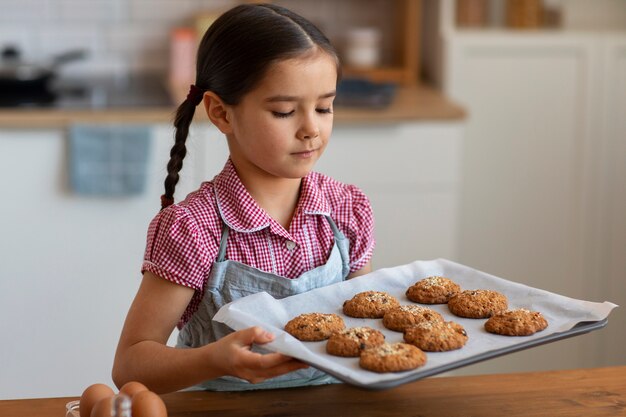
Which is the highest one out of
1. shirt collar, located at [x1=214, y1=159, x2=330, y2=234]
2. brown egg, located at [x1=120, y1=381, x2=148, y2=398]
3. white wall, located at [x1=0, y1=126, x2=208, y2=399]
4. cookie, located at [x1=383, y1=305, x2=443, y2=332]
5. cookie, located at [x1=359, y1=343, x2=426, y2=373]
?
shirt collar, located at [x1=214, y1=159, x2=330, y2=234]

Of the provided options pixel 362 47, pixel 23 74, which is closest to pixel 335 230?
pixel 23 74

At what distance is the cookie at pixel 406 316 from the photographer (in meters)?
1.21

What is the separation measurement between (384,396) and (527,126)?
6.28 feet

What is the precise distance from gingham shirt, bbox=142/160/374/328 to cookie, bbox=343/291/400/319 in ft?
0.53

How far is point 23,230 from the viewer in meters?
2.58

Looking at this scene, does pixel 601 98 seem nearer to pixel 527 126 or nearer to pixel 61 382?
pixel 527 126

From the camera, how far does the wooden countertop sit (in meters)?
2.53

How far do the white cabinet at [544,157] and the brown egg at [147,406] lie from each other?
2085 millimetres

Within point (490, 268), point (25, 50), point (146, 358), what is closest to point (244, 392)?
point (146, 358)

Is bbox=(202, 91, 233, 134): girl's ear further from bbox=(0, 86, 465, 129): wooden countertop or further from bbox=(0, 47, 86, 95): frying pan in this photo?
bbox=(0, 47, 86, 95): frying pan

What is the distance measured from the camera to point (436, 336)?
3.69 ft

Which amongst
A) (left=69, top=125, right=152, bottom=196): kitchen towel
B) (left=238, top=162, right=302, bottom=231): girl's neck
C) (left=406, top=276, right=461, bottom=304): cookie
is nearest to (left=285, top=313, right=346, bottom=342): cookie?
(left=406, top=276, right=461, bottom=304): cookie

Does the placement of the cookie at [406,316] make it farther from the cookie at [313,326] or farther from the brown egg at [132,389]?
the brown egg at [132,389]

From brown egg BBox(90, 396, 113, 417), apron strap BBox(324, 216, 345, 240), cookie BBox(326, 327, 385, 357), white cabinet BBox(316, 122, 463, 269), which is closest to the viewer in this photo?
brown egg BBox(90, 396, 113, 417)
